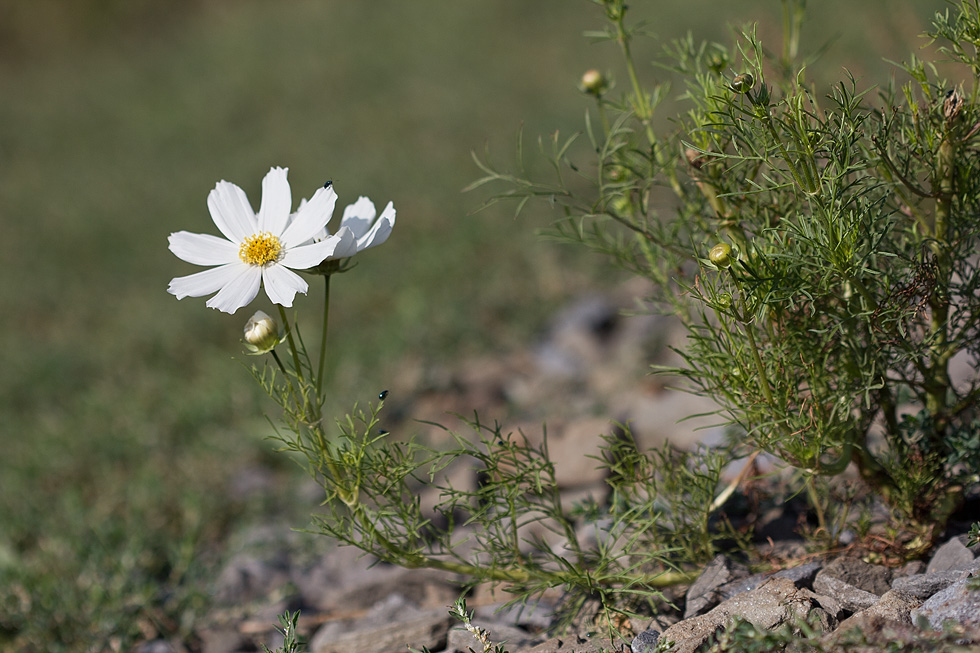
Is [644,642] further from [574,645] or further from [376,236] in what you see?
[376,236]

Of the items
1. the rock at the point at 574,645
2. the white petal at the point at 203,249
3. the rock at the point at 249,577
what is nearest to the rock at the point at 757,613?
the rock at the point at 574,645

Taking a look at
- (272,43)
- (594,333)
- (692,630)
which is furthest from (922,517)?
(272,43)

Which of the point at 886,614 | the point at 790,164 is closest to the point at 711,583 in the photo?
the point at 886,614

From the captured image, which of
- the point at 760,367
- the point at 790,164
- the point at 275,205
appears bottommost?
the point at 760,367

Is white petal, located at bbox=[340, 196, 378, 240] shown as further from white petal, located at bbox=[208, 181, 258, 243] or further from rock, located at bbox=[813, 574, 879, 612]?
rock, located at bbox=[813, 574, 879, 612]

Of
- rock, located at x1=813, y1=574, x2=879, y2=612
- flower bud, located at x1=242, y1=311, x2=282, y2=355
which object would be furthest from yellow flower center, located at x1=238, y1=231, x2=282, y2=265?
rock, located at x1=813, y1=574, x2=879, y2=612

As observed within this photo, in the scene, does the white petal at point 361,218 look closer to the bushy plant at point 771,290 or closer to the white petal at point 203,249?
the bushy plant at point 771,290
